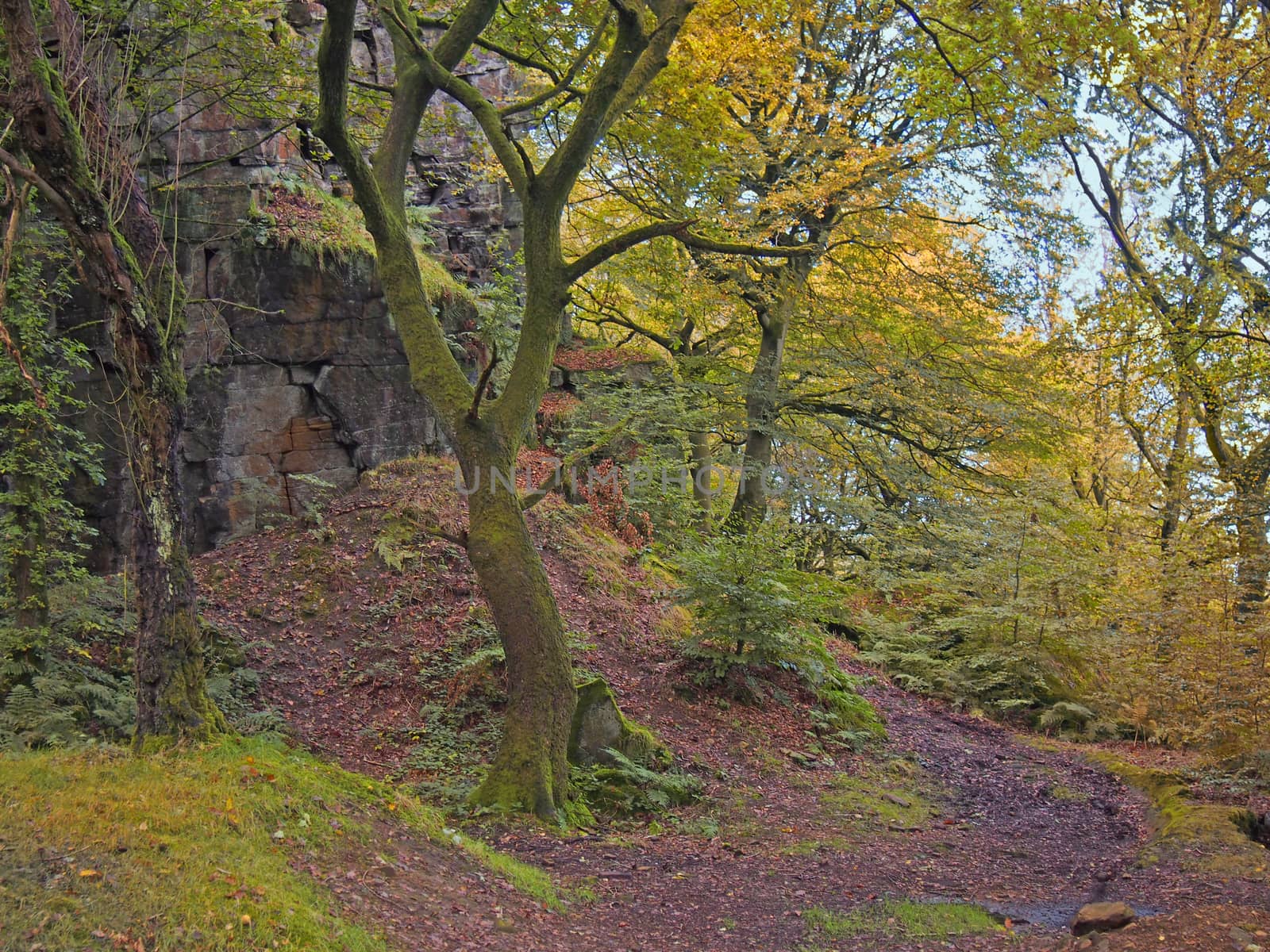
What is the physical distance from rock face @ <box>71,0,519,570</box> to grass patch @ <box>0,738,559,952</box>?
614 centimetres

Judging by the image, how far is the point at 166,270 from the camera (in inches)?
233

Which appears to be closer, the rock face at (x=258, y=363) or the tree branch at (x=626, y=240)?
the tree branch at (x=626, y=240)

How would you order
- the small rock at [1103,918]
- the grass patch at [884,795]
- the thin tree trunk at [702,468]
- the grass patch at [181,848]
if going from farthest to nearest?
1. the thin tree trunk at [702,468]
2. the grass patch at [884,795]
3. the small rock at [1103,918]
4. the grass patch at [181,848]

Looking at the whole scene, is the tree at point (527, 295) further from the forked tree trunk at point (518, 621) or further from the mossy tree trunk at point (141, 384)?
the mossy tree trunk at point (141, 384)

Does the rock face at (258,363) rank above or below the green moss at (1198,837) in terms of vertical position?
above

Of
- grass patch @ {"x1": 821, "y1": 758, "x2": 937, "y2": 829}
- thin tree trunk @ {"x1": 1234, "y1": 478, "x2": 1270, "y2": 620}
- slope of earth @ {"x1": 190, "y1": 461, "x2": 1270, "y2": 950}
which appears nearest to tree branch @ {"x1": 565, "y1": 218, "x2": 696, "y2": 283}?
slope of earth @ {"x1": 190, "y1": 461, "x2": 1270, "y2": 950}

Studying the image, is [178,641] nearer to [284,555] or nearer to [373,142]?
[284,555]

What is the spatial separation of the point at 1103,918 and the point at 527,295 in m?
5.80

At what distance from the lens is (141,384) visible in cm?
548

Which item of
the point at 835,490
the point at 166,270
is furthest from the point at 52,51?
the point at 835,490

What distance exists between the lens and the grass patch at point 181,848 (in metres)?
3.55

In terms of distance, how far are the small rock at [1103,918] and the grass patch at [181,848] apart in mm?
3095

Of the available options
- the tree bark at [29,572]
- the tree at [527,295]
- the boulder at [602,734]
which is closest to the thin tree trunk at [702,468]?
the boulder at [602,734]

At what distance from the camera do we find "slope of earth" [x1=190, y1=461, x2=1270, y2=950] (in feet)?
17.7
